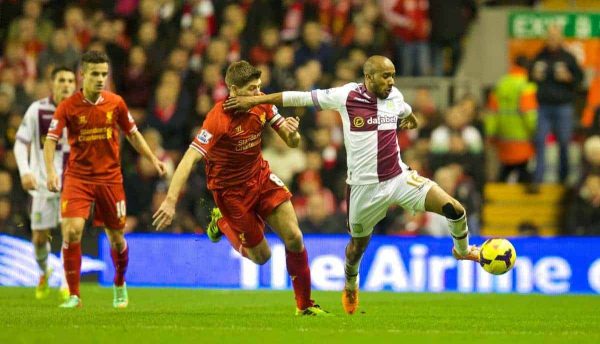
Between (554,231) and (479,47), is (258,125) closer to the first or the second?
(554,231)

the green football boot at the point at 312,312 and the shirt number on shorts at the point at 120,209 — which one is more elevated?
the shirt number on shorts at the point at 120,209

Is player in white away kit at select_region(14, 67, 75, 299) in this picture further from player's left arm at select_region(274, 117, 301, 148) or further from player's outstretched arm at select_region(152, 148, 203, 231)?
player's left arm at select_region(274, 117, 301, 148)

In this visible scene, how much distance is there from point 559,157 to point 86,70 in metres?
9.91

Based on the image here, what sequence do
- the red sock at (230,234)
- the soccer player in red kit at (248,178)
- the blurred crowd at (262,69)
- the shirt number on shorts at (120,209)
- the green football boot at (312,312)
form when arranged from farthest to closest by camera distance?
the blurred crowd at (262,69) → the shirt number on shorts at (120,209) → the red sock at (230,234) → the green football boot at (312,312) → the soccer player in red kit at (248,178)

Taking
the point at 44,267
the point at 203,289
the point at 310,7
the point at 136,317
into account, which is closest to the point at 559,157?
the point at 310,7

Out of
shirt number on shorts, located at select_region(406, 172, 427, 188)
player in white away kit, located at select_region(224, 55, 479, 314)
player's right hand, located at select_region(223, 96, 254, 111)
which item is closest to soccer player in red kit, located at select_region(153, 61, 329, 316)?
player's right hand, located at select_region(223, 96, 254, 111)

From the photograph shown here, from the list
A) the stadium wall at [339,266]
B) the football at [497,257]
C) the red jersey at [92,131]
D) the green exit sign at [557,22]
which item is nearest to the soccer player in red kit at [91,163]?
the red jersey at [92,131]

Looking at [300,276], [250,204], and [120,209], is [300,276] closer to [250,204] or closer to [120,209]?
[250,204]

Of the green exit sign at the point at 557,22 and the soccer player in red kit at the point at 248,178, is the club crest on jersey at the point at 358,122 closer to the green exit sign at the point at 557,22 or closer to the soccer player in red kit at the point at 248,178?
the soccer player in red kit at the point at 248,178

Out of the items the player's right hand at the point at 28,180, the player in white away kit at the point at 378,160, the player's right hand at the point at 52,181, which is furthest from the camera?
the player's right hand at the point at 28,180

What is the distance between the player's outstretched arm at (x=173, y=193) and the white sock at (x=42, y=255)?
15.7 feet

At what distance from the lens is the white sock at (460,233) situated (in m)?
12.7

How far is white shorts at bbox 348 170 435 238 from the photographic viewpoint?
12.7m

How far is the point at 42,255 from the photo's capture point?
642 inches
